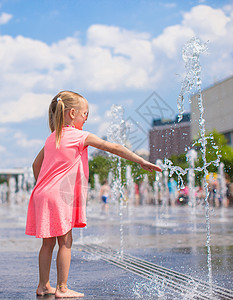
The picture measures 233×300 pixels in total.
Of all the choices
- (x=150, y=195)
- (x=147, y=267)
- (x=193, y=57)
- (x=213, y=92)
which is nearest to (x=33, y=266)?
(x=147, y=267)

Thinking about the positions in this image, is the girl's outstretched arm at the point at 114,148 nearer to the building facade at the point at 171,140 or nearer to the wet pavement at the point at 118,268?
the wet pavement at the point at 118,268

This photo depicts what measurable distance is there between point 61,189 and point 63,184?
0.12 ft

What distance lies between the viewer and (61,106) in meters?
2.98

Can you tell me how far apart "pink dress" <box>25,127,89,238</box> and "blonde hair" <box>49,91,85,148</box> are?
0.05m

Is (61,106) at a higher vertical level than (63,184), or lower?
higher

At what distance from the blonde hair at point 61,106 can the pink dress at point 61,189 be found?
5 centimetres

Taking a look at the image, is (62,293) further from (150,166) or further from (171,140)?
(171,140)

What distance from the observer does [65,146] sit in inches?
115

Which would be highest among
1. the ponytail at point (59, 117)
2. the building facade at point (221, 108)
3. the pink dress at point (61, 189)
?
the building facade at point (221, 108)

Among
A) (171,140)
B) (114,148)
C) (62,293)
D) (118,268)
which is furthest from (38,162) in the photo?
(171,140)

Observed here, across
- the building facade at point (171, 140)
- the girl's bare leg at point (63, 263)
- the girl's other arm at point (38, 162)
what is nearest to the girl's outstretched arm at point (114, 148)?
the girl's other arm at point (38, 162)

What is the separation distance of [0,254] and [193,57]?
10.6 ft

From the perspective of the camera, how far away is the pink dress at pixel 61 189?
2824mm

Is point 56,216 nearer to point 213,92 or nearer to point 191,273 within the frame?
point 191,273
